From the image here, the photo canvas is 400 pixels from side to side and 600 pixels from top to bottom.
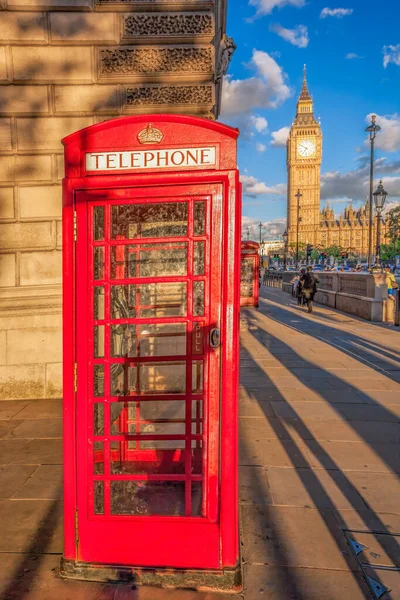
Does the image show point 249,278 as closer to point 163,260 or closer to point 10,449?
point 10,449

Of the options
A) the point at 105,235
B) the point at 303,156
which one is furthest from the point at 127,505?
the point at 303,156

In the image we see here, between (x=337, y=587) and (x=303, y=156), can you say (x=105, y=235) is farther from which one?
(x=303, y=156)

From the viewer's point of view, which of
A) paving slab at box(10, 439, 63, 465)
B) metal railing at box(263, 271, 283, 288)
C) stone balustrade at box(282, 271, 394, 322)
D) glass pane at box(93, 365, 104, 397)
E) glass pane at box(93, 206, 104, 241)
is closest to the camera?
glass pane at box(93, 206, 104, 241)

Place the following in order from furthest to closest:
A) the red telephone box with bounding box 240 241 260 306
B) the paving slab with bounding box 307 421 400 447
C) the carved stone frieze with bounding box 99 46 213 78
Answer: the red telephone box with bounding box 240 241 260 306 → the carved stone frieze with bounding box 99 46 213 78 → the paving slab with bounding box 307 421 400 447

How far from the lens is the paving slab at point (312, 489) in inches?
134

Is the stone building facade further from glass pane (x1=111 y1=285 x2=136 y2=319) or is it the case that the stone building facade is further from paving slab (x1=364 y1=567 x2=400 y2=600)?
paving slab (x1=364 y1=567 x2=400 y2=600)

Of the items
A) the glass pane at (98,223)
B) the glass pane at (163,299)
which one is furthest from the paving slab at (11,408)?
the glass pane at (98,223)

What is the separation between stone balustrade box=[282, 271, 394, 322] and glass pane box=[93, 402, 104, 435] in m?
14.0

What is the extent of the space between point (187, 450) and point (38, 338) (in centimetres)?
409

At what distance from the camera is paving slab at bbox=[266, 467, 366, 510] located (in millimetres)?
3393

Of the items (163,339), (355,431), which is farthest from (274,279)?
(163,339)

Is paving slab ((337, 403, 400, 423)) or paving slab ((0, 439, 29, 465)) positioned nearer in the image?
paving slab ((0, 439, 29, 465))

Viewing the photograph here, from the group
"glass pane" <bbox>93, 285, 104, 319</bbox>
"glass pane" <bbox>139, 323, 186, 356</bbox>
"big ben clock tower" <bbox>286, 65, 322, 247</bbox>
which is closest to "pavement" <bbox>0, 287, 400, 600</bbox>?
"glass pane" <bbox>139, 323, 186, 356</bbox>

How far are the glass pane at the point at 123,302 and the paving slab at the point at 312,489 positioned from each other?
74.1 inches
